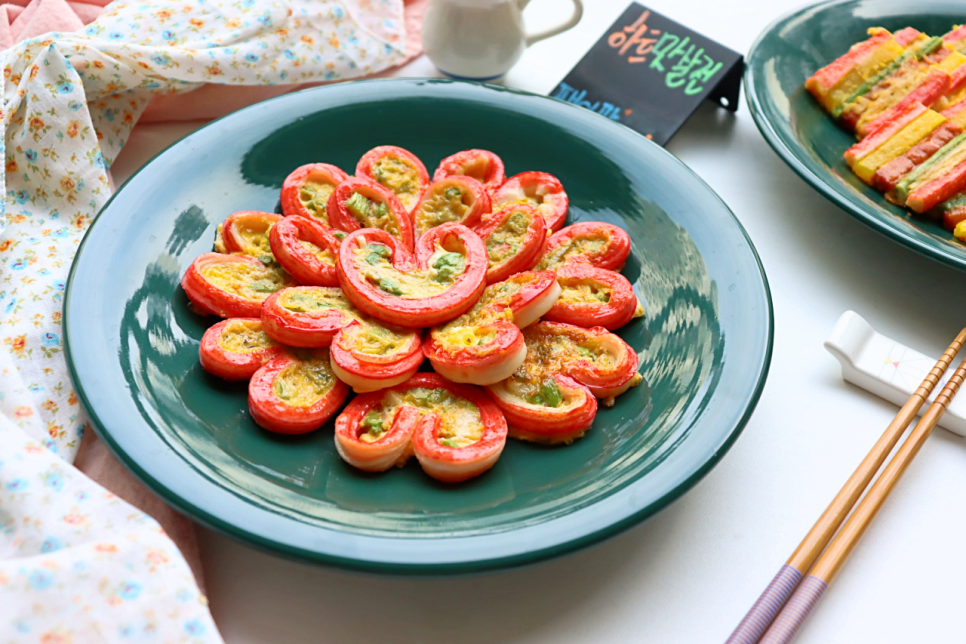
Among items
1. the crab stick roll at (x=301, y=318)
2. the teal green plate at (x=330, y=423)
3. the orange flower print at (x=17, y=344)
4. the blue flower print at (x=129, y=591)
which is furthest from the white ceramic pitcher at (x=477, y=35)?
the blue flower print at (x=129, y=591)

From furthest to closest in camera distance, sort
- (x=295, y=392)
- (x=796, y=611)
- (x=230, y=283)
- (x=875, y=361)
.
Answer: (x=875, y=361), (x=230, y=283), (x=295, y=392), (x=796, y=611)

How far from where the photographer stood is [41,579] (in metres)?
1.38

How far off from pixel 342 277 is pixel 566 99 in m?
1.42

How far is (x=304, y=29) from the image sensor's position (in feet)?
9.43

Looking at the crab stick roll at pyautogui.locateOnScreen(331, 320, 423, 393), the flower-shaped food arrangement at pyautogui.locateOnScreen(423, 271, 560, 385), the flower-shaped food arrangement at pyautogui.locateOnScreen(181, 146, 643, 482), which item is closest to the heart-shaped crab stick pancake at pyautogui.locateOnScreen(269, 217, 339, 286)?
the flower-shaped food arrangement at pyautogui.locateOnScreen(181, 146, 643, 482)

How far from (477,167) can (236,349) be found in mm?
978

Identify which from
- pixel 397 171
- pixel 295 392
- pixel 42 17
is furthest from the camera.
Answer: pixel 42 17

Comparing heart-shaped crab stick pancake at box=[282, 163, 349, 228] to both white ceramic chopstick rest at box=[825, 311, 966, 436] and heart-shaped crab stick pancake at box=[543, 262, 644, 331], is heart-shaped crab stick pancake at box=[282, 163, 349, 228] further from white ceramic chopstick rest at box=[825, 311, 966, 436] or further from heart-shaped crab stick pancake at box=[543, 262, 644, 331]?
white ceramic chopstick rest at box=[825, 311, 966, 436]

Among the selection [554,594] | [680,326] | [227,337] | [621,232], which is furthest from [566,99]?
[554,594]

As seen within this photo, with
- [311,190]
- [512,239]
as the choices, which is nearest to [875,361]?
[512,239]

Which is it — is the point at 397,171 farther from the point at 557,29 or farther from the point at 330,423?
the point at 557,29

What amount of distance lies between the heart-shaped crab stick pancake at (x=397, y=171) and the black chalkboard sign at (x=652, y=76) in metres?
0.84

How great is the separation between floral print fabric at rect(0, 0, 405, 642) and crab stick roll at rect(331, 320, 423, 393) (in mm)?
513

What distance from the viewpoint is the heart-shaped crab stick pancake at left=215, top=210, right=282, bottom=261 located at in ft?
7.04
